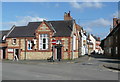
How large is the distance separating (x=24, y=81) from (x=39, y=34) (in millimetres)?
28640

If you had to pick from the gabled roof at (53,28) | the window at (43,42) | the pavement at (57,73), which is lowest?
the pavement at (57,73)

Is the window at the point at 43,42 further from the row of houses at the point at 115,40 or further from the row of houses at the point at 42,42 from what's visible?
the row of houses at the point at 115,40

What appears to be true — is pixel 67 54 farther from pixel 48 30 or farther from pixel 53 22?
pixel 53 22

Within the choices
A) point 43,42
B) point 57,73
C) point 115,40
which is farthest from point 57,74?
point 115,40

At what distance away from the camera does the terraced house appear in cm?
3875

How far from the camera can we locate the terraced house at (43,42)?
127 ft

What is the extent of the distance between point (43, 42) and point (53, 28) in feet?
12.1

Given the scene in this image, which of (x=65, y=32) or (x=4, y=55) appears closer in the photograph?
(x=65, y=32)

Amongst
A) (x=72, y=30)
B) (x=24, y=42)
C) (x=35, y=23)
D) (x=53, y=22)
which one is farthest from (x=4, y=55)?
(x=72, y=30)

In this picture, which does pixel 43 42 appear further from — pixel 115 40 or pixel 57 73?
pixel 57 73

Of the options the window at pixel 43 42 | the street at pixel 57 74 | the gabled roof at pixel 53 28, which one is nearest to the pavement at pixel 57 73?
the street at pixel 57 74

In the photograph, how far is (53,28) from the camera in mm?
41375

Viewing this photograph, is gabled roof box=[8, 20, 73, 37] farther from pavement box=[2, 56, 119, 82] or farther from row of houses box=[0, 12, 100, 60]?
pavement box=[2, 56, 119, 82]

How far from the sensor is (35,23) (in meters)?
44.8
